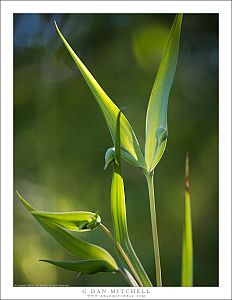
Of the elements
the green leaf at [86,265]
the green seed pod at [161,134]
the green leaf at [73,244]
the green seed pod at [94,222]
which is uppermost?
the green seed pod at [161,134]

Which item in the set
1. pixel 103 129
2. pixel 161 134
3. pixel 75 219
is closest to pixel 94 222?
pixel 75 219

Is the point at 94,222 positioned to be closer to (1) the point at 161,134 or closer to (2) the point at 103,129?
(1) the point at 161,134

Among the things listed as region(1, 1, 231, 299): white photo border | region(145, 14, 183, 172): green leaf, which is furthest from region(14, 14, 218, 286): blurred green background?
region(145, 14, 183, 172): green leaf

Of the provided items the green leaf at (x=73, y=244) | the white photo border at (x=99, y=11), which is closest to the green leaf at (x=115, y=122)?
the green leaf at (x=73, y=244)

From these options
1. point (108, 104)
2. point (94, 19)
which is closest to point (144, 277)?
point (108, 104)

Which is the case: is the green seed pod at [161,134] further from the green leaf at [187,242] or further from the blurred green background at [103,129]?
the blurred green background at [103,129]

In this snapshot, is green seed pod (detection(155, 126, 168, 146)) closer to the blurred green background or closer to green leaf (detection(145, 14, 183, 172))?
green leaf (detection(145, 14, 183, 172))
